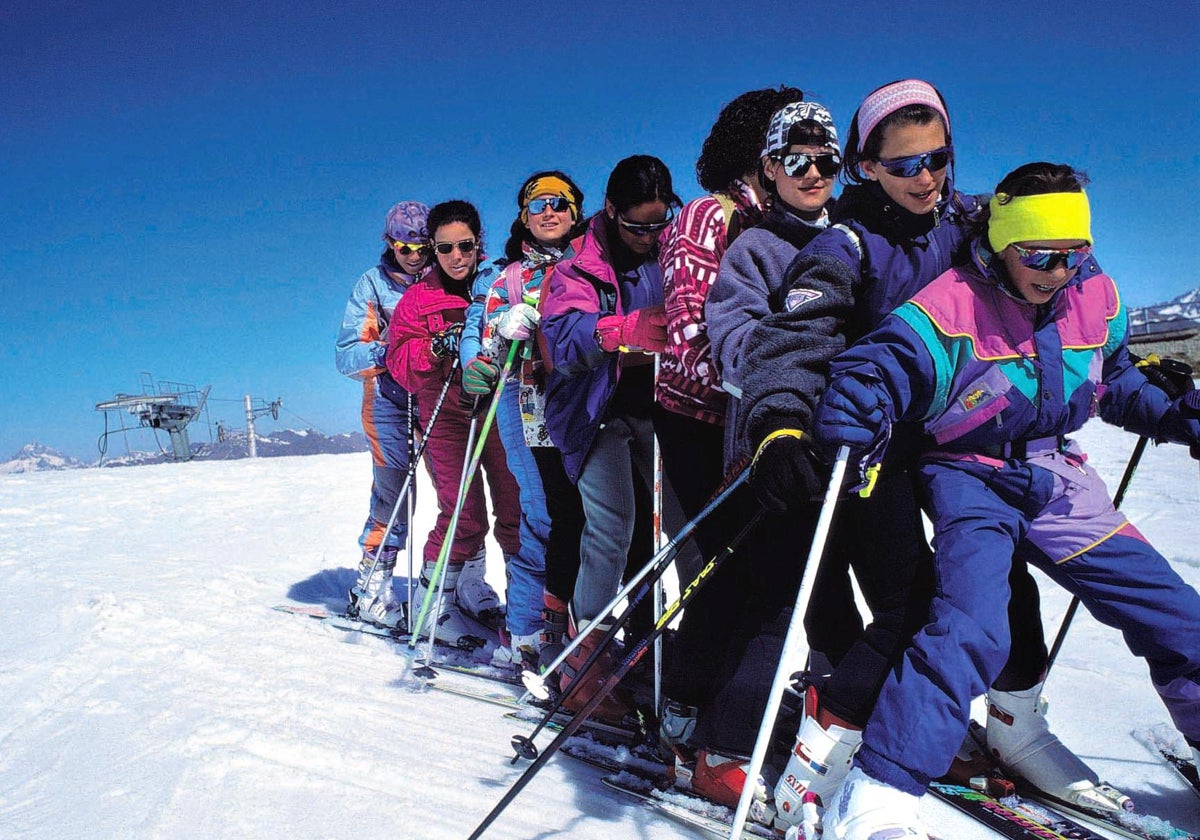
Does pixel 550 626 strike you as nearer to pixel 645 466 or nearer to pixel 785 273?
pixel 645 466

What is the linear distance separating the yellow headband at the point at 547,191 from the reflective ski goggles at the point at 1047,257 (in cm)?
243

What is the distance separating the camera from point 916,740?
1698 millimetres

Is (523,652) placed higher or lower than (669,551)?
lower

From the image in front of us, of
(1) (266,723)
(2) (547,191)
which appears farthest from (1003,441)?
(1) (266,723)

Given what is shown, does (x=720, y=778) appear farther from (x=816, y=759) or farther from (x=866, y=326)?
(x=866, y=326)

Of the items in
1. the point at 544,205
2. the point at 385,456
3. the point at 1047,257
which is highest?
the point at 544,205

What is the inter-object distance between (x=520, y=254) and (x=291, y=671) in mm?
2371

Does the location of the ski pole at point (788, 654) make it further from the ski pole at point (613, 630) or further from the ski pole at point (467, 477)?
the ski pole at point (467, 477)

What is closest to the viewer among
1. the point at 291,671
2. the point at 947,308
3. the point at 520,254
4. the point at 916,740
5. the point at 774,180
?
the point at 916,740

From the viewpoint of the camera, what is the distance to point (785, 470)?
1.91 meters

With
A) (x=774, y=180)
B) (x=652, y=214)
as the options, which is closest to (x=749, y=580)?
(x=774, y=180)

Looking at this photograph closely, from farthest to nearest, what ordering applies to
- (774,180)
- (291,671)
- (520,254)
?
(520,254) → (291,671) → (774,180)

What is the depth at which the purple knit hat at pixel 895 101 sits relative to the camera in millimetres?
2064

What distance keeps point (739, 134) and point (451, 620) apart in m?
3.31
